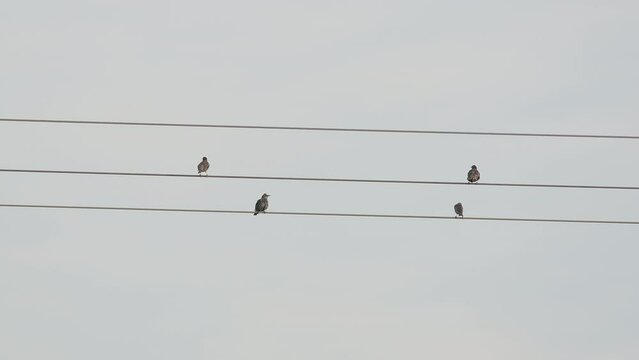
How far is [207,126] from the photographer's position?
37.2m

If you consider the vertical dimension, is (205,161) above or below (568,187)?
above

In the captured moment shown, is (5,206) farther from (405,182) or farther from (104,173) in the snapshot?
(405,182)

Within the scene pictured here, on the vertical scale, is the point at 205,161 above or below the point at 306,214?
above

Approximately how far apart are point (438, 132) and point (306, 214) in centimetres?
264

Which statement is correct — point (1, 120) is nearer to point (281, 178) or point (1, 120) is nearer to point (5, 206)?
point (5, 206)

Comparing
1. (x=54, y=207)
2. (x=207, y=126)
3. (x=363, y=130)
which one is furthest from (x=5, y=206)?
(x=363, y=130)

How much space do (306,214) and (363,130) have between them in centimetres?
173

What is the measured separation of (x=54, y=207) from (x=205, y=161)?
1720 centimetres

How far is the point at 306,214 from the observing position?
37188 millimetres

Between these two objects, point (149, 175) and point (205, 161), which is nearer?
point (149, 175)

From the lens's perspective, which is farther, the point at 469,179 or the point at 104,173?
the point at 469,179

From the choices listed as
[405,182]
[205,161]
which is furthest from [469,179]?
[405,182]

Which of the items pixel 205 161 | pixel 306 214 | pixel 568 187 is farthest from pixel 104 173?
pixel 205 161

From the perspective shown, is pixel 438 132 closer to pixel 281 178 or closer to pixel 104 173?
pixel 281 178
